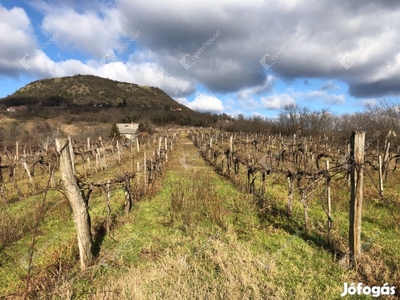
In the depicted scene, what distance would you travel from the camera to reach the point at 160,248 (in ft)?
16.0

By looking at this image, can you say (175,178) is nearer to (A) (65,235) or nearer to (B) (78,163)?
(A) (65,235)

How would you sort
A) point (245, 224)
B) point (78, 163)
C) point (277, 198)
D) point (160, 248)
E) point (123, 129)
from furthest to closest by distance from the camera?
point (123, 129)
point (78, 163)
point (277, 198)
point (245, 224)
point (160, 248)

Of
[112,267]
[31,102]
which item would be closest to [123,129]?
[112,267]

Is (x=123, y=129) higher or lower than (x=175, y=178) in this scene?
higher

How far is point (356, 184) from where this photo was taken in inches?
147

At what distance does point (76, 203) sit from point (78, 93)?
376 feet

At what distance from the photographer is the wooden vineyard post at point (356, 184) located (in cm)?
366

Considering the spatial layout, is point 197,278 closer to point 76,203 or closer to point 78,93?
point 76,203

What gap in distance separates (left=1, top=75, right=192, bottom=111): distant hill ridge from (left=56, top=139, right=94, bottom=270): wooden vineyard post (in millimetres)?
97695

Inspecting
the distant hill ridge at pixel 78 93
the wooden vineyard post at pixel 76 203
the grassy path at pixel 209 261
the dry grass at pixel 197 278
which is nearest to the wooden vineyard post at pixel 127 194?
the grassy path at pixel 209 261

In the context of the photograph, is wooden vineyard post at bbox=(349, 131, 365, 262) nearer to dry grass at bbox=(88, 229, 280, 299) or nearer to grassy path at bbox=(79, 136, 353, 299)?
grassy path at bbox=(79, 136, 353, 299)

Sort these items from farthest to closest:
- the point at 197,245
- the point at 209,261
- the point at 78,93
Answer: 1. the point at 78,93
2. the point at 197,245
3. the point at 209,261

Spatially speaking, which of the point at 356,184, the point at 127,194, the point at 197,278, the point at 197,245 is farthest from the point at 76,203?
the point at 356,184

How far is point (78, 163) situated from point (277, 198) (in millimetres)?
15306
